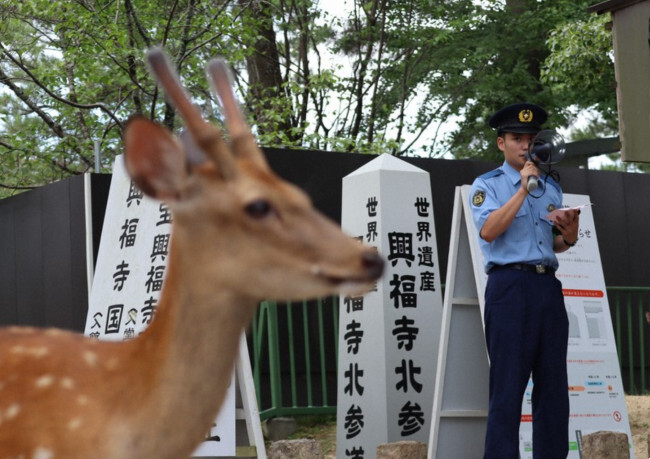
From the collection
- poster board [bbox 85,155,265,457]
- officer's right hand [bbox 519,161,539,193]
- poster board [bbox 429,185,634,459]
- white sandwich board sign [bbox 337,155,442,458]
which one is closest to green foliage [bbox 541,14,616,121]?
poster board [bbox 429,185,634,459]

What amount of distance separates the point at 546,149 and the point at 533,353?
2.90ft

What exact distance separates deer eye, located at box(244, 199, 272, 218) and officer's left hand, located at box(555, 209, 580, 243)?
10.4 feet

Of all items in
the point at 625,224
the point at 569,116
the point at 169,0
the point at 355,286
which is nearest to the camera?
the point at 355,286

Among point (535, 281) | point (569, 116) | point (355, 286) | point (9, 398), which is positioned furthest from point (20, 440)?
point (569, 116)

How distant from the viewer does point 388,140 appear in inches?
549

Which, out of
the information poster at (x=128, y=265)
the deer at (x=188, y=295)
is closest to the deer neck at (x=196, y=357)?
the deer at (x=188, y=295)

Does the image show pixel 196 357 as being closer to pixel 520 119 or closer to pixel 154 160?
pixel 154 160

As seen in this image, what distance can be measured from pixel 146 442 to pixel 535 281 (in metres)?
3.43

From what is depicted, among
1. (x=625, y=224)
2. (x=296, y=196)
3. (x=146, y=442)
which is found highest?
(x=625, y=224)

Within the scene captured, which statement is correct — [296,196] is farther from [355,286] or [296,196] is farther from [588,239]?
[588,239]


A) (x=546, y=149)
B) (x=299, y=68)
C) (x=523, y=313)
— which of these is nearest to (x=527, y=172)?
(x=546, y=149)

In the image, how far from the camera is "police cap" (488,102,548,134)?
459cm

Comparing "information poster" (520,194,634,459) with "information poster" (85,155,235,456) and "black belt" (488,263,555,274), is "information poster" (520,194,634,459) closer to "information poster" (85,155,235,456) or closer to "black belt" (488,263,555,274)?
"black belt" (488,263,555,274)

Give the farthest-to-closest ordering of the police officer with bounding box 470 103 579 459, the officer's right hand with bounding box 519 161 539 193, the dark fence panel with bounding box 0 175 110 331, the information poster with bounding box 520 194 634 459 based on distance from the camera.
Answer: the dark fence panel with bounding box 0 175 110 331 < the information poster with bounding box 520 194 634 459 < the police officer with bounding box 470 103 579 459 < the officer's right hand with bounding box 519 161 539 193
